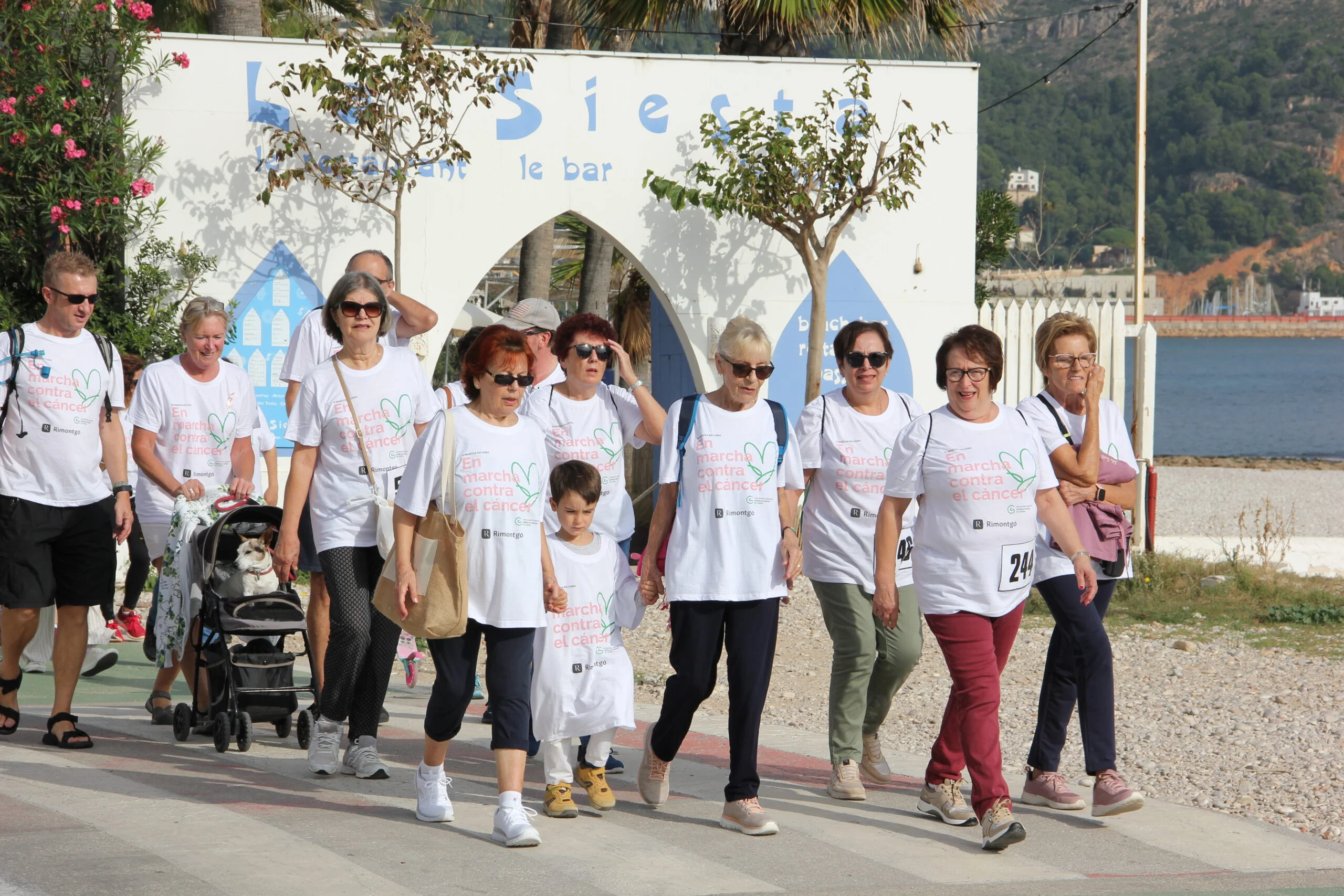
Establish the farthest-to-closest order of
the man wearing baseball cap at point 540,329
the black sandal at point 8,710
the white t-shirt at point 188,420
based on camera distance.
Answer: the white t-shirt at point 188,420 < the black sandal at point 8,710 < the man wearing baseball cap at point 540,329

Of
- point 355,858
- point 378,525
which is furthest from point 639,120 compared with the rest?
point 355,858

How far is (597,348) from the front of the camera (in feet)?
20.1

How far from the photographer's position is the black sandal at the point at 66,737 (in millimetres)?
6547

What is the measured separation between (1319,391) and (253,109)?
94841 millimetres

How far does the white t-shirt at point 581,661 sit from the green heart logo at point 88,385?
87.0 inches

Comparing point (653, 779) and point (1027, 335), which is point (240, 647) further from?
point (1027, 335)

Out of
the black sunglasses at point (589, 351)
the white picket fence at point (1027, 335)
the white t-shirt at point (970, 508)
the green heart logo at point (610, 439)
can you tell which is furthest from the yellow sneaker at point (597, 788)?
the white picket fence at point (1027, 335)

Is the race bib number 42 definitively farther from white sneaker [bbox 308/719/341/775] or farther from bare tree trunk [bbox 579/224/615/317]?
bare tree trunk [bbox 579/224/615/317]

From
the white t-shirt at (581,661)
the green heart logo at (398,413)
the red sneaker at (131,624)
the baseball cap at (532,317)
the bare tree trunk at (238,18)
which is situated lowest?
the red sneaker at (131,624)

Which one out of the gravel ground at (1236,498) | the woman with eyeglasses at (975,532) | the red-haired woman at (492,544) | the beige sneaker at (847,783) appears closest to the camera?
the red-haired woman at (492,544)

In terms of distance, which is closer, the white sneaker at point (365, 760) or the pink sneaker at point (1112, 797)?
the pink sneaker at point (1112, 797)

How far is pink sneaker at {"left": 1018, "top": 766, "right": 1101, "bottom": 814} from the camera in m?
6.01

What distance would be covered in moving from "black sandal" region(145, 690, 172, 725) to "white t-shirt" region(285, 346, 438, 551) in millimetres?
1780

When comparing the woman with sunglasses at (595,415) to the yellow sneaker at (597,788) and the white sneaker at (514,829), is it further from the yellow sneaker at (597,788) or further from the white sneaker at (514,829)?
the white sneaker at (514,829)
